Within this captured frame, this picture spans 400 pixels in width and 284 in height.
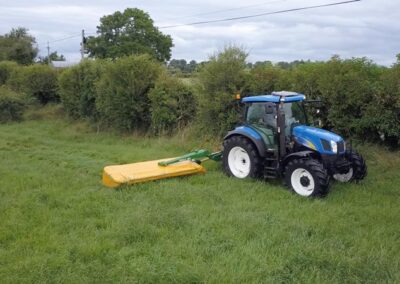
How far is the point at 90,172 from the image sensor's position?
9398 millimetres

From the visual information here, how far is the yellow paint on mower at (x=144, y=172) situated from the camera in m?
7.81

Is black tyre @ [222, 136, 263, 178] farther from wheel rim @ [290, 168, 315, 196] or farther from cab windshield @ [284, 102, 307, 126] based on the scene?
wheel rim @ [290, 168, 315, 196]

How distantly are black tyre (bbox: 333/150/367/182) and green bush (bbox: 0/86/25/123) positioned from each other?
55.6ft

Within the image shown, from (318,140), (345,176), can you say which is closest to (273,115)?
(318,140)

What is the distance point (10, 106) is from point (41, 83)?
2.67 m

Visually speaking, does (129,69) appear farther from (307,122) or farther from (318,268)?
(318,268)

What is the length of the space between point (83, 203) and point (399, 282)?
4557 mm

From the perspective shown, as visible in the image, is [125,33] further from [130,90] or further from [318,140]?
[318,140]

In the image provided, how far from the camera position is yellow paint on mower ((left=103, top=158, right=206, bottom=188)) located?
7812 mm

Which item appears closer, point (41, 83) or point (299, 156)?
point (299, 156)

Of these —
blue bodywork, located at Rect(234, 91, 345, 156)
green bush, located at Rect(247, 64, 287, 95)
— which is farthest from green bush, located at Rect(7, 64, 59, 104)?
blue bodywork, located at Rect(234, 91, 345, 156)

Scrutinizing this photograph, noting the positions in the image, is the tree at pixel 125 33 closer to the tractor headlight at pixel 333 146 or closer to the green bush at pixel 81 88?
the green bush at pixel 81 88

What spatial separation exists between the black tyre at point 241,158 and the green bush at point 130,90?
20.7 feet

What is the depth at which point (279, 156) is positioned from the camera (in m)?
7.92
